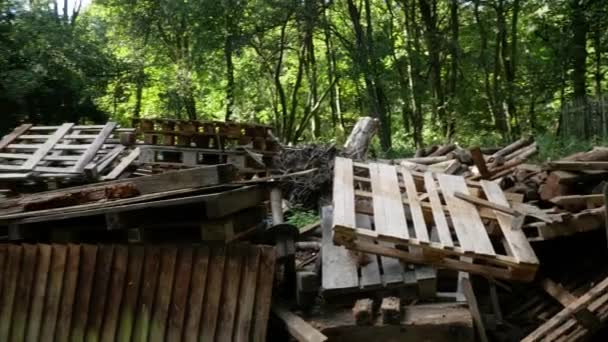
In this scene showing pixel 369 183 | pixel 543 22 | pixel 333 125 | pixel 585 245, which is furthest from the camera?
pixel 333 125

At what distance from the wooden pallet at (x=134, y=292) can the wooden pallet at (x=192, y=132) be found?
4221mm

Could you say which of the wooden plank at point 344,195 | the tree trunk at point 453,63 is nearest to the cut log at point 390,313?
the wooden plank at point 344,195

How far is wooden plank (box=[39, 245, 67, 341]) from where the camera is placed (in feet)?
15.1

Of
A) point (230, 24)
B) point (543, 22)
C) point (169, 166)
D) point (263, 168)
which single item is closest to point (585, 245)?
point (263, 168)

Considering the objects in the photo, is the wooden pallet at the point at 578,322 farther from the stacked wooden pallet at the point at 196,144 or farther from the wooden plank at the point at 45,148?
the wooden plank at the point at 45,148

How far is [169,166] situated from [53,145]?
191cm

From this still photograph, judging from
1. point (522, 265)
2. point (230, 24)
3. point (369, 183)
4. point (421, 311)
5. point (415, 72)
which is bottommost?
point (421, 311)

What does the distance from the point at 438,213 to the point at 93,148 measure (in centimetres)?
443

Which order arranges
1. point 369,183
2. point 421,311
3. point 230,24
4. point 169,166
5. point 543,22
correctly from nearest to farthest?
point 421,311
point 369,183
point 169,166
point 543,22
point 230,24

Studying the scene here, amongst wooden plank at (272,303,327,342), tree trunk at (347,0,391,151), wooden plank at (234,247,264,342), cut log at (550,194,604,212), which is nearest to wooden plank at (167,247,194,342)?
wooden plank at (234,247,264,342)

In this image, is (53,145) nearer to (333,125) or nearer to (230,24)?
(230,24)

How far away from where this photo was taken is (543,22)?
1628 centimetres

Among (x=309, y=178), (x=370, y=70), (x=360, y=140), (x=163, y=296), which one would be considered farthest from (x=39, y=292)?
(x=370, y=70)

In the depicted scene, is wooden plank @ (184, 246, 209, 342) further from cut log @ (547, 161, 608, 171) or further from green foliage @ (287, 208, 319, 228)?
cut log @ (547, 161, 608, 171)
